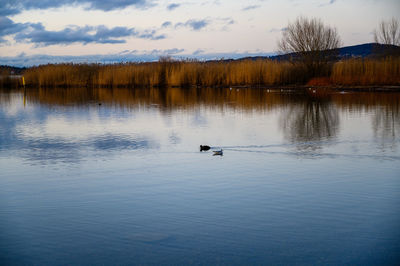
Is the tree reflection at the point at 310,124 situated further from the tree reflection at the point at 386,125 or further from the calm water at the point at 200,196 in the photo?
the tree reflection at the point at 386,125

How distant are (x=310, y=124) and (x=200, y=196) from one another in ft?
26.2

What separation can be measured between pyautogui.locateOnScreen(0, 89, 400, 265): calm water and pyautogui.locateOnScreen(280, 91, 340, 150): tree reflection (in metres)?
0.08

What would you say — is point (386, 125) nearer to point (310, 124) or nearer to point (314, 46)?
point (310, 124)

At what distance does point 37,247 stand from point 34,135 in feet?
25.1

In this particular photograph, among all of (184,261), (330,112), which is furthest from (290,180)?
(330,112)

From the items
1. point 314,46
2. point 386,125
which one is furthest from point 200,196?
point 314,46

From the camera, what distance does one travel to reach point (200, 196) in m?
5.89

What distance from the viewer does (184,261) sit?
4.01 metres

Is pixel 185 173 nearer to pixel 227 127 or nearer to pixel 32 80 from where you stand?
pixel 227 127

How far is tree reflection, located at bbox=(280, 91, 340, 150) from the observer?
33.8 feet

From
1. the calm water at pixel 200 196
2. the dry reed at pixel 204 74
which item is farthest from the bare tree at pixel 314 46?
the calm water at pixel 200 196

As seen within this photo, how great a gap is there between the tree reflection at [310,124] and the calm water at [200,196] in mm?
76

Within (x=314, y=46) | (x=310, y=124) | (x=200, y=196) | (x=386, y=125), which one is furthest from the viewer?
(x=314, y=46)

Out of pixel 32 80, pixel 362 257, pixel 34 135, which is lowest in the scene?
pixel 362 257
